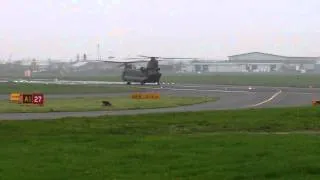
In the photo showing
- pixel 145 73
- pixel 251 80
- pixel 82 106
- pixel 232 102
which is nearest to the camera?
pixel 82 106

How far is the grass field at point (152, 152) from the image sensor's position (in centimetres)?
1272

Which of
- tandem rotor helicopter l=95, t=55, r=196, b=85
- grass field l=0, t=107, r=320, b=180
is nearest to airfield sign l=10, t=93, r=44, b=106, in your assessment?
grass field l=0, t=107, r=320, b=180

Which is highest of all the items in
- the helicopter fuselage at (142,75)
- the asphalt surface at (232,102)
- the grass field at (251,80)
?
the helicopter fuselage at (142,75)

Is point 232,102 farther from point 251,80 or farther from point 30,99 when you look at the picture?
point 251,80

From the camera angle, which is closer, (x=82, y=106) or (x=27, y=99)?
(x=82, y=106)

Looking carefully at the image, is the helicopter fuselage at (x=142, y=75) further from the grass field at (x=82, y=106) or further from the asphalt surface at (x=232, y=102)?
the grass field at (x=82, y=106)

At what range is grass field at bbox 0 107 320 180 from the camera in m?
12.7

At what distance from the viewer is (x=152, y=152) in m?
16.3

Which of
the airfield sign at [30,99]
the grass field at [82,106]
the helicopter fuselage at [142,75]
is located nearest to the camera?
the grass field at [82,106]

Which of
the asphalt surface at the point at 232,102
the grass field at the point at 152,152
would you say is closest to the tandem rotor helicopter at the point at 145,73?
the asphalt surface at the point at 232,102

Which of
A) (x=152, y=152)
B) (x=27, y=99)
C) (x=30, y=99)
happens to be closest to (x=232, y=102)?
(x=30, y=99)

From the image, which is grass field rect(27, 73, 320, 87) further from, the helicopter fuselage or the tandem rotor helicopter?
the tandem rotor helicopter

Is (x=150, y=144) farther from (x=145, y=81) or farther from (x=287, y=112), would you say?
(x=145, y=81)

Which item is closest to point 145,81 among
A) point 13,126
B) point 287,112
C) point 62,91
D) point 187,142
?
point 62,91
